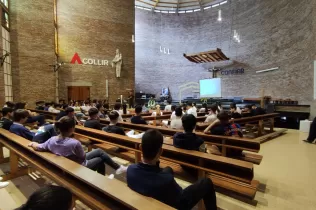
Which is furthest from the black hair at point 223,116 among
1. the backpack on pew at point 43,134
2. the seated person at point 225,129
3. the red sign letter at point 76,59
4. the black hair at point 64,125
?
the red sign letter at point 76,59

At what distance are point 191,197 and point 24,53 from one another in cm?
1231

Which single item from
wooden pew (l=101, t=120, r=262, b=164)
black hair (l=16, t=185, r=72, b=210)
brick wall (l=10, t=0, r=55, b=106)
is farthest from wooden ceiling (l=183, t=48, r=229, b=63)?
black hair (l=16, t=185, r=72, b=210)

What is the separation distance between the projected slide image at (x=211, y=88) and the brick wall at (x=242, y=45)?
1.30 metres

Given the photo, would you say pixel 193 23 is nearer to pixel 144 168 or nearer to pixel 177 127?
pixel 177 127

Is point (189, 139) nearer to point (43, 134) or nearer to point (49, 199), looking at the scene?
point (49, 199)

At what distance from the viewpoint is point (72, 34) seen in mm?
12570

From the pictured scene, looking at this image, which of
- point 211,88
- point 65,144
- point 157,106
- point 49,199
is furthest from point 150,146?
point 211,88

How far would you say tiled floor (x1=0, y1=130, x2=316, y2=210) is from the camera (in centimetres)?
234

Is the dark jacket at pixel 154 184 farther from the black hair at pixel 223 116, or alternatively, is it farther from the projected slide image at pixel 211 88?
the projected slide image at pixel 211 88

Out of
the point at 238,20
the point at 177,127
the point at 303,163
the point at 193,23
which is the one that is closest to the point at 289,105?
the point at 303,163

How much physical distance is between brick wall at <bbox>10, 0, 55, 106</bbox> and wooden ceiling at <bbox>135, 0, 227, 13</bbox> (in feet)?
25.2

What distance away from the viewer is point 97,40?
43.9ft

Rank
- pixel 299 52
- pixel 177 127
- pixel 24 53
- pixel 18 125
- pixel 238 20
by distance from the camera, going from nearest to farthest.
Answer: pixel 18 125, pixel 177 127, pixel 299 52, pixel 24 53, pixel 238 20

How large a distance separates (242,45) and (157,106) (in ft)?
27.6
